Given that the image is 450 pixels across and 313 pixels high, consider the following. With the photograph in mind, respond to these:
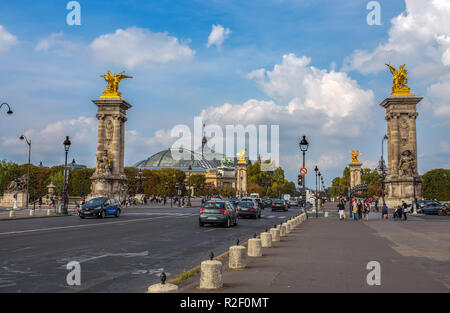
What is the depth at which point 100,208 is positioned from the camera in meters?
35.3

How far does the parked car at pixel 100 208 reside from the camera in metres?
34.8

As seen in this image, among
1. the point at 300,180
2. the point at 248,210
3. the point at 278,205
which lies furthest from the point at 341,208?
the point at 278,205

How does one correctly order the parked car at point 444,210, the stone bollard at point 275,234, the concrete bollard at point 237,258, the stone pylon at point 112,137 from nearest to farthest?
1. the concrete bollard at point 237,258
2. the stone bollard at point 275,234
3. the parked car at point 444,210
4. the stone pylon at point 112,137

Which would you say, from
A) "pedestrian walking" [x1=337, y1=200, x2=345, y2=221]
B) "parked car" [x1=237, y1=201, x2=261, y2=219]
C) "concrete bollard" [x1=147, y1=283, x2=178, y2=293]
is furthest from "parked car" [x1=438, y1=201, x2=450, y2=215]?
"concrete bollard" [x1=147, y1=283, x2=178, y2=293]

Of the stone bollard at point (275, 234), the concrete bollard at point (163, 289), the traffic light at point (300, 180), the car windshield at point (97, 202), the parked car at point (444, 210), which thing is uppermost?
the traffic light at point (300, 180)

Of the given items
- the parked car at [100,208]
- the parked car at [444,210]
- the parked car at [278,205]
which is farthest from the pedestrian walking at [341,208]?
the parked car at [278,205]

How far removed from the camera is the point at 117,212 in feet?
124

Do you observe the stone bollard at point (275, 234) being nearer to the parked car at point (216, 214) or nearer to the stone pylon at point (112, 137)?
the parked car at point (216, 214)

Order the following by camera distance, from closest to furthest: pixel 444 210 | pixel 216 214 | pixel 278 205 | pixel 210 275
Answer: pixel 210 275, pixel 216 214, pixel 444 210, pixel 278 205

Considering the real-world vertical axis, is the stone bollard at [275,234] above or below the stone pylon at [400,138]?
below

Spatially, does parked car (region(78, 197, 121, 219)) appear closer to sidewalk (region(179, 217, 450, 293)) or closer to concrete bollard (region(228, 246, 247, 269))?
sidewalk (region(179, 217, 450, 293))

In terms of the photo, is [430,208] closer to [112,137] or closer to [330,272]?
[112,137]

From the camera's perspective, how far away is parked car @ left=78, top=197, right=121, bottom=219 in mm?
34781

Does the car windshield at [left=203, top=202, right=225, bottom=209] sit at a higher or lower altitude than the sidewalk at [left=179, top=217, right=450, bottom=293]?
higher
